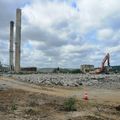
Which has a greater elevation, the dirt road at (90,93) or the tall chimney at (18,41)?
the tall chimney at (18,41)

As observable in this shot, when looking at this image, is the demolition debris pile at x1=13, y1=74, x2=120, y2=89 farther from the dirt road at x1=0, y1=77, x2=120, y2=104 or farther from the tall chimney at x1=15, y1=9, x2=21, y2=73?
the tall chimney at x1=15, y1=9, x2=21, y2=73

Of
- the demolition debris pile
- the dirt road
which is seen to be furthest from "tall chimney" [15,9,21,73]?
the dirt road

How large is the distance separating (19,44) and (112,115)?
84.6m

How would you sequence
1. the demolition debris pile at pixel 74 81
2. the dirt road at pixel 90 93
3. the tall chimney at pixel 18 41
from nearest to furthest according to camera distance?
the dirt road at pixel 90 93, the demolition debris pile at pixel 74 81, the tall chimney at pixel 18 41

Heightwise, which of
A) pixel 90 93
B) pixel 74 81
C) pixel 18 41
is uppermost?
pixel 18 41

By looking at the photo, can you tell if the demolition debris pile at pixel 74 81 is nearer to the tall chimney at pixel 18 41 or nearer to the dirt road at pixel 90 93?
the dirt road at pixel 90 93

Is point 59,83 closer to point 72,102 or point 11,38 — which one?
point 72,102

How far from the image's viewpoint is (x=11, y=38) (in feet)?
370

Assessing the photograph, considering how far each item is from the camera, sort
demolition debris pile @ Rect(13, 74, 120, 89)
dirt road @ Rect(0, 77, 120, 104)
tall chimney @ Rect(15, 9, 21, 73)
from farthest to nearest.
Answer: tall chimney @ Rect(15, 9, 21, 73)
demolition debris pile @ Rect(13, 74, 120, 89)
dirt road @ Rect(0, 77, 120, 104)

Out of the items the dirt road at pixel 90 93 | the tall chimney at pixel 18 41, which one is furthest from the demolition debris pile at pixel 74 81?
the tall chimney at pixel 18 41

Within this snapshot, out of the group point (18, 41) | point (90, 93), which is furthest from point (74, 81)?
point (18, 41)

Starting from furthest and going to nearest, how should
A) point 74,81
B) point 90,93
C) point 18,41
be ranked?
point 18,41 → point 74,81 → point 90,93

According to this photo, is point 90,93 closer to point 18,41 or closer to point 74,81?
point 74,81

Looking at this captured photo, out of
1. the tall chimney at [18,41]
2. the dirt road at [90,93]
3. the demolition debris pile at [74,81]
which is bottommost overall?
the dirt road at [90,93]
